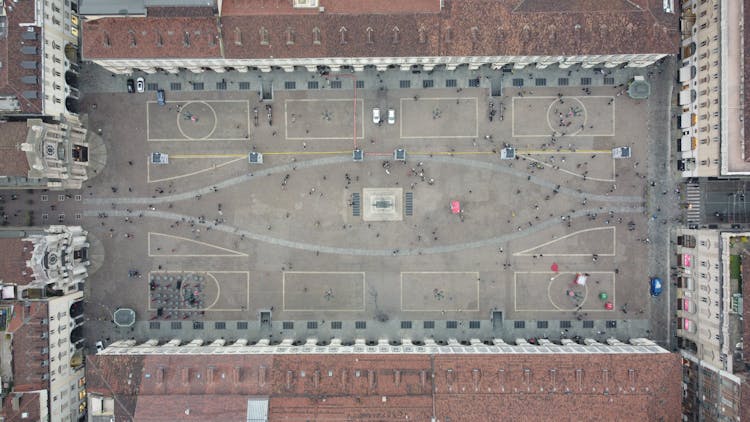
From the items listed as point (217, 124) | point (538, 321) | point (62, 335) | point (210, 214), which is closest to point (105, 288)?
point (62, 335)

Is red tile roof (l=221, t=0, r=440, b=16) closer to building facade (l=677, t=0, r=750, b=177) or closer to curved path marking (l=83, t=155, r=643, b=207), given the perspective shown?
curved path marking (l=83, t=155, r=643, b=207)

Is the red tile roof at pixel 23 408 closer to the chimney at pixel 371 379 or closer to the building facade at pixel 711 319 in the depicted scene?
the chimney at pixel 371 379

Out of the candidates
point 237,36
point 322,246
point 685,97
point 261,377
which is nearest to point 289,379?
point 261,377

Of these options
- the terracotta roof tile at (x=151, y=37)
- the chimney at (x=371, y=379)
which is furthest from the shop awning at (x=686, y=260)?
the terracotta roof tile at (x=151, y=37)

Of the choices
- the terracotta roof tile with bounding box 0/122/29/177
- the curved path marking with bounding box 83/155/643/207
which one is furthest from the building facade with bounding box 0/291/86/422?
the terracotta roof tile with bounding box 0/122/29/177

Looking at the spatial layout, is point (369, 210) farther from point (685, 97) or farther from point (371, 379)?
point (685, 97)
